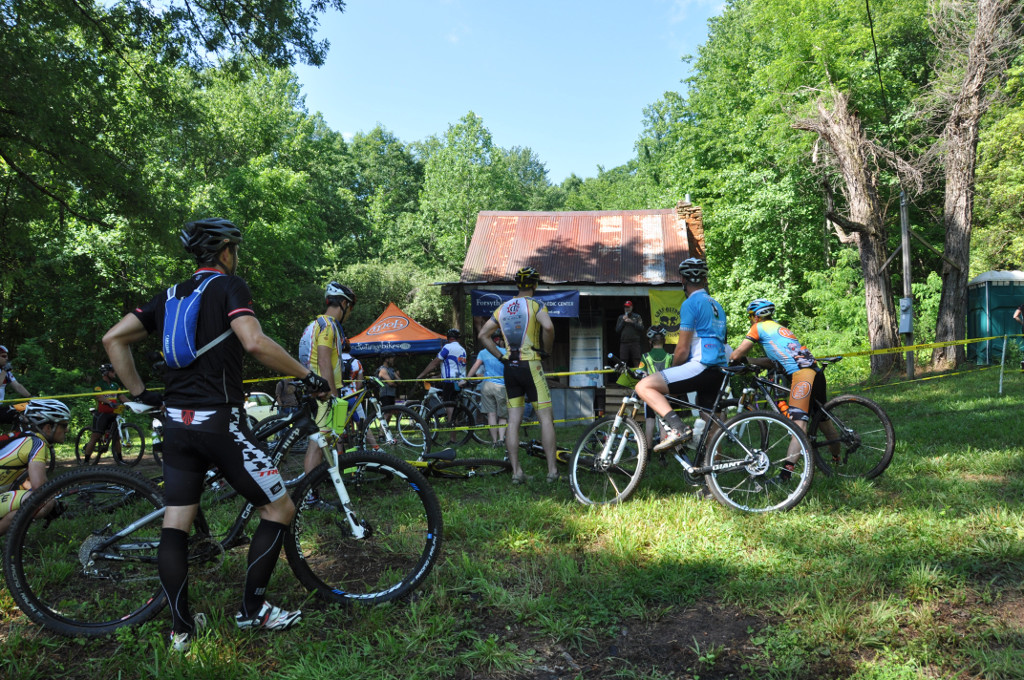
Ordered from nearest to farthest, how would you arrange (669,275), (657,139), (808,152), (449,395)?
(449,395)
(669,275)
(808,152)
(657,139)

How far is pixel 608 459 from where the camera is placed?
514cm

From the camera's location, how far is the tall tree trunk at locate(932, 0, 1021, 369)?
47.9 ft

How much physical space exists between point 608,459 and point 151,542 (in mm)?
3206

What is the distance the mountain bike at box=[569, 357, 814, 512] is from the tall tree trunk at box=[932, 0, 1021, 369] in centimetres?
1363

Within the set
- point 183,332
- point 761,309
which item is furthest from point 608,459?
point 183,332

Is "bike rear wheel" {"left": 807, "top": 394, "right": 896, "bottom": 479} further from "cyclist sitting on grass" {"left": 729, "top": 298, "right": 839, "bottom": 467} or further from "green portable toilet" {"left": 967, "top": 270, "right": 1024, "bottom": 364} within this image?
"green portable toilet" {"left": 967, "top": 270, "right": 1024, "bottom": 364}

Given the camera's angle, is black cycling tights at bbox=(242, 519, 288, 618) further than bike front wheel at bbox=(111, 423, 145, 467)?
No

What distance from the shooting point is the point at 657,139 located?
159 feet

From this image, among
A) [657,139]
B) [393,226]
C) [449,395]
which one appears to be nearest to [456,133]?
[393,226]

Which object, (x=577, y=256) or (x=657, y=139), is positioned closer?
(x=577, y=256)

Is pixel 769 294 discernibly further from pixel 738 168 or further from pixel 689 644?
pixel 689 644

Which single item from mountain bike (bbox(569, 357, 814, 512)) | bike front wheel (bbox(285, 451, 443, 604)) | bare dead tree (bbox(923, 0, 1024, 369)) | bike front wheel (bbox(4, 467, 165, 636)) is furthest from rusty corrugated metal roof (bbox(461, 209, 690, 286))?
bike front wheel (bbox(4, 467, 165, 636))

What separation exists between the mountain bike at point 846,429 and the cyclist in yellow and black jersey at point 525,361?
182cm

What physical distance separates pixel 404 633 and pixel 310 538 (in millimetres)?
775
